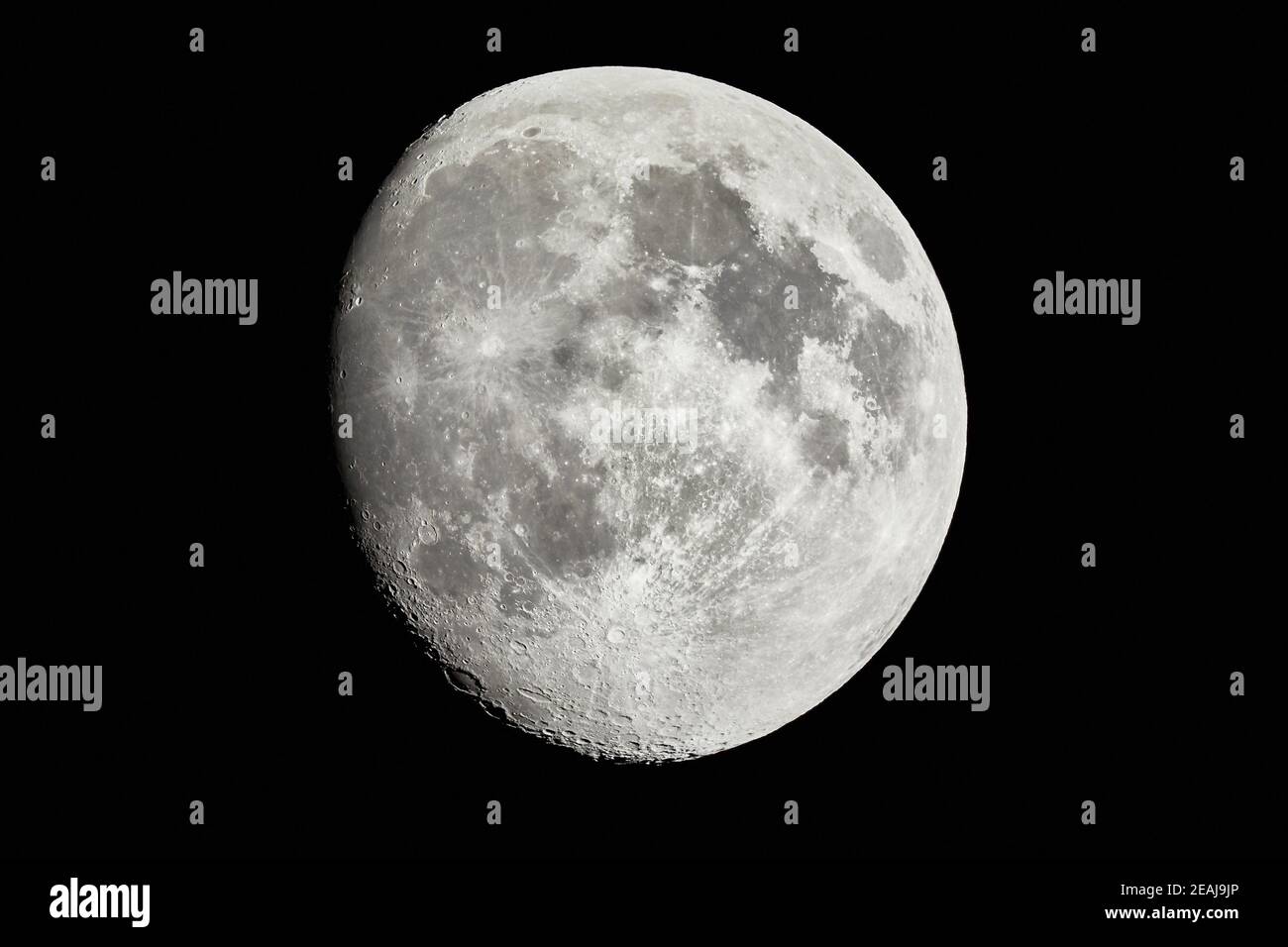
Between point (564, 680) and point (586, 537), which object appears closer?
point (586, 537)

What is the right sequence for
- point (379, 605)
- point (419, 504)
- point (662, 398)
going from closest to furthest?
1. point (662, 398)
2. point (419, 504)
3. point (379, 605)

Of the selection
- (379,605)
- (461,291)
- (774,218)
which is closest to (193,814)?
(379,605)

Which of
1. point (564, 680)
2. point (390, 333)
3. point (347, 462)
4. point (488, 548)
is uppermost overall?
point (390, 333)

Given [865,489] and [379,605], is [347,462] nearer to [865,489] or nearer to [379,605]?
[379,605]

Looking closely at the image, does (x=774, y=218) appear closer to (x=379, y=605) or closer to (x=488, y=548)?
(x=488, y=548)

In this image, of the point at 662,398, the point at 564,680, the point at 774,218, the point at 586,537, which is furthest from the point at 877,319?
the point at 564,680

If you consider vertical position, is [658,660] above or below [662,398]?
below

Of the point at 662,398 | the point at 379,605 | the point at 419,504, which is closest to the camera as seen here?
the point at 662,398
